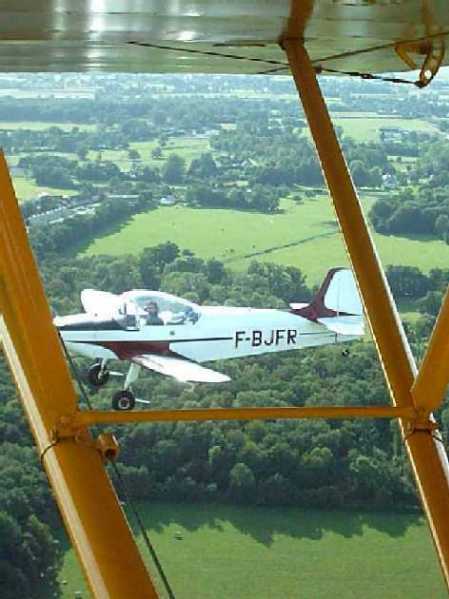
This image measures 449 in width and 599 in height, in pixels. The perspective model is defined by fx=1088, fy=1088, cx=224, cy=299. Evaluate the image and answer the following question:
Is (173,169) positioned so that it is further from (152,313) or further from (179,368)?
(152,313)

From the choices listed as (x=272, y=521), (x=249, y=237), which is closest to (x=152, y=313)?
(x=272, y=521)

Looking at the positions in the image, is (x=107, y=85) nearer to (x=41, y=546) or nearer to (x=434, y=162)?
(x=434, y=162)

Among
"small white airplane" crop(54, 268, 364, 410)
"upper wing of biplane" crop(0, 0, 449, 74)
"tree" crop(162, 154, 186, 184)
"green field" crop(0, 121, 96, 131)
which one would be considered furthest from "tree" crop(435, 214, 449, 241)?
"upper wing of biplane" crop(0, 0, 449, 74)

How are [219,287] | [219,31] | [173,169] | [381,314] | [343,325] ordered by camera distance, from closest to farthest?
1. [381,314]
2. [219,31]
3. [343,325]
4. [219,287]
5. [173,169]

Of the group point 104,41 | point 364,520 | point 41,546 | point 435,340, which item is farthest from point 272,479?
point 435,340

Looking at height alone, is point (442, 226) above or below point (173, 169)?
below

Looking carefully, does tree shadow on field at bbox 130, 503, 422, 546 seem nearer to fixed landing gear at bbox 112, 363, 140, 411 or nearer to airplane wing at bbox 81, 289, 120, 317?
fixed landing gear at bbox 112, 363, 140, 411
